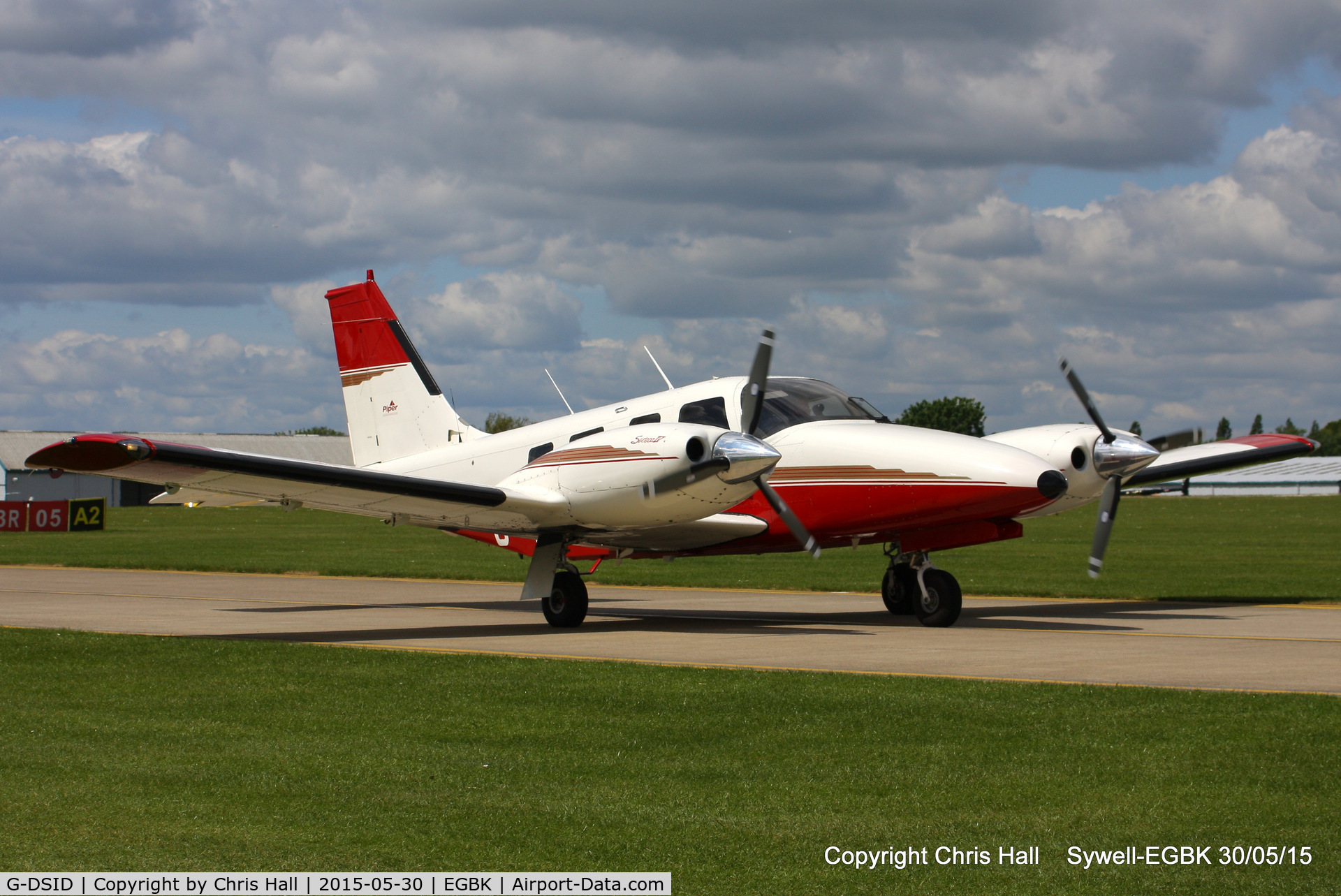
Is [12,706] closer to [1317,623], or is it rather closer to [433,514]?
[433,514]

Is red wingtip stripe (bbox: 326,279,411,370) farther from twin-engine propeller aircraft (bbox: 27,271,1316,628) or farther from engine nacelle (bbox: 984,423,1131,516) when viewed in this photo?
engine nacelle (bbox: 984,423,1131,516)

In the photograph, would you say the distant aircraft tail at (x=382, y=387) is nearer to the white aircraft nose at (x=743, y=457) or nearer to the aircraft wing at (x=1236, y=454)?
the white aircraft nose at (x=743, y=457)

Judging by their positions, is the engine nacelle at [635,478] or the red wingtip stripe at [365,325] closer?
the engine nacelle at [635,478]

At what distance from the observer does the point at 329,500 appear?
17125mm

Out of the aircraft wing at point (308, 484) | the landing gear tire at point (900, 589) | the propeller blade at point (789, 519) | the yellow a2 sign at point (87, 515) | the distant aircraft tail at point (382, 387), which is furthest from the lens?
the yellow a2 sign at point (87, 515)

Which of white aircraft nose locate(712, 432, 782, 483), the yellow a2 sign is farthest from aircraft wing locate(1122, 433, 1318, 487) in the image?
the yellow a2 sign

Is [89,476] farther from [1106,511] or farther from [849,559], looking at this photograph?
[1106,511]

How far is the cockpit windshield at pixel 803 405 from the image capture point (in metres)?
17.6

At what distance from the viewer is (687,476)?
51.3 ft

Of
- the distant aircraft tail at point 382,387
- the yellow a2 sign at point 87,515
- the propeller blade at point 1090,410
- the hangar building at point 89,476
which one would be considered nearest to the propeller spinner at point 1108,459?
the propeller blade at point 1090,410

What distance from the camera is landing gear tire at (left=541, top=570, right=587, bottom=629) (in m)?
18.1

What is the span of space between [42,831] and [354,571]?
24.7 meters

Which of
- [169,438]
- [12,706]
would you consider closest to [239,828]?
[12,706]

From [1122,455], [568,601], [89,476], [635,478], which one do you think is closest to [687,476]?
[635,478]
